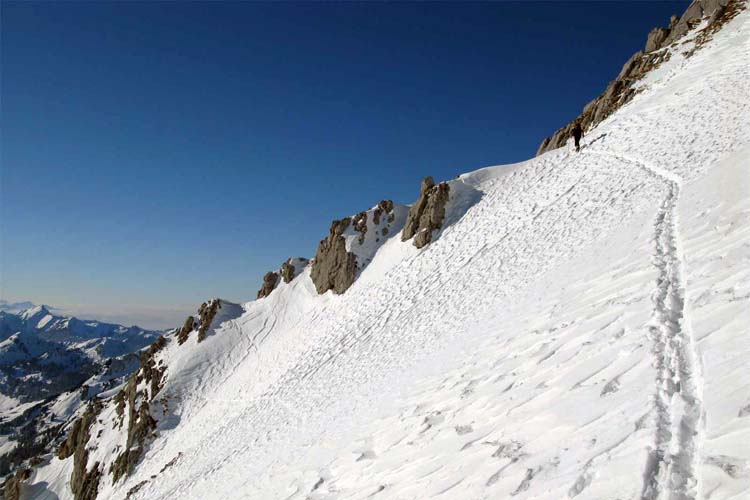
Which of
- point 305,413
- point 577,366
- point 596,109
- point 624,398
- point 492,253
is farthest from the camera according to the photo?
point 596,109

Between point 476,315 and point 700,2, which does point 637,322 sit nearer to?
point 476,315

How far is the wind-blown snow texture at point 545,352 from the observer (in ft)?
15.3

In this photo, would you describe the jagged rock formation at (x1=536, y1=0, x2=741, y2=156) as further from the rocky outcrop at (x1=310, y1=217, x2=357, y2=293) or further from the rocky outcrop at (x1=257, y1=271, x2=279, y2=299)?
the rocky outcrop at (x1=257, y1=271, x2=279, y2=299)

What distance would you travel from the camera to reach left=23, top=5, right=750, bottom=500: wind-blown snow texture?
4.67m

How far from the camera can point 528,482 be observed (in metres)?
4.75

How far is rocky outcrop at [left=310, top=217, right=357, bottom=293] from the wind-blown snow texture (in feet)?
9.80

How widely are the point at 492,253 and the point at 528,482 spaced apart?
53.9 ft

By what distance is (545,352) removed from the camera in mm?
7988

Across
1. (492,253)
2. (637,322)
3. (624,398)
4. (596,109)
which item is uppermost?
(596,109)

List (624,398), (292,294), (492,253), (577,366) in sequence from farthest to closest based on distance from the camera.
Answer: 1. (292,294)
2. (492,253)
3. (577,366)
4. (624,398)

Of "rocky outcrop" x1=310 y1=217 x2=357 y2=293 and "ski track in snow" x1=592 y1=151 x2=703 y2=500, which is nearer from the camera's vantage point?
"ski track in snow" x1=592 y1=151 x2=703 y2=500

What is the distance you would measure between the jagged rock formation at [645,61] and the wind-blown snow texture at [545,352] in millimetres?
4201

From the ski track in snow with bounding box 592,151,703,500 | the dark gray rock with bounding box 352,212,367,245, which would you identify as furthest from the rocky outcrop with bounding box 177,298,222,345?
the ski track in snow with bounding box 592,151,703,500

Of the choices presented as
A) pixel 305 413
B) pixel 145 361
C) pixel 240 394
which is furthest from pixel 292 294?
pixel 305 413
